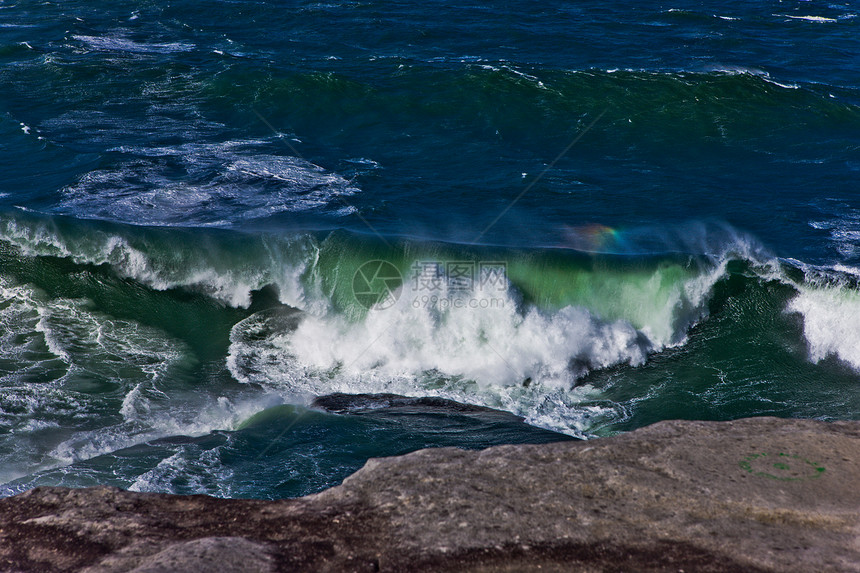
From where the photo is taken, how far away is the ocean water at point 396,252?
11312 millimetres

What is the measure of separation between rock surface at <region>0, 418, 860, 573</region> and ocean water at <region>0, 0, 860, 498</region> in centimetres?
320

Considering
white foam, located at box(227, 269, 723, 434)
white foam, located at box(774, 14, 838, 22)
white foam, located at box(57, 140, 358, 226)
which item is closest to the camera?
white foam, located at box(227, 269, 723, 434)

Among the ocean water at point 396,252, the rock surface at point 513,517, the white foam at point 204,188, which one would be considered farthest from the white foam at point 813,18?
the rock surface at point 513,517

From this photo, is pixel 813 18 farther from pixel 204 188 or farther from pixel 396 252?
pixel 204 188

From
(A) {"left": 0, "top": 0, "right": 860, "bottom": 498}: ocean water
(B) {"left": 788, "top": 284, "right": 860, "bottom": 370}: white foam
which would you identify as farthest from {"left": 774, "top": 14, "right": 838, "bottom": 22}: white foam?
(B) {"left": 788, "top": 284, "right": 860, "bottom": 370}: white foam

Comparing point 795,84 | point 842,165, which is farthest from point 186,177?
point 795,84

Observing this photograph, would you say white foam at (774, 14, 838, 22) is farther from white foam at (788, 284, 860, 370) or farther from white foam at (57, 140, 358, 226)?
white foam at (57, 140, 358, 226)

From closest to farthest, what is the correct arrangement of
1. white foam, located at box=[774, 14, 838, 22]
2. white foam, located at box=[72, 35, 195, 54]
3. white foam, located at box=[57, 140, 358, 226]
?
white foam, located at box=[57, 140, 358, 226] → white foam, located at box=[72, 35, 195, 54] → white foam, located at box=[774, 14, 838, 22]

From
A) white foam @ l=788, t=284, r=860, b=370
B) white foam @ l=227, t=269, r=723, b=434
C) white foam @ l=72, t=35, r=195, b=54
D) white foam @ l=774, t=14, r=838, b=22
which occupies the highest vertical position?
white foam @ l=774, t=14, r=838, b=22

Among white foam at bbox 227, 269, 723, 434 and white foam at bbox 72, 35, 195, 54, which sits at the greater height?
white foam at bbox 72, 35, 195, 54

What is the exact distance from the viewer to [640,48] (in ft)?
81.5

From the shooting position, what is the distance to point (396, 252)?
48.0 feet

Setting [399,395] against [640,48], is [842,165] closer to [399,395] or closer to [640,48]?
[640,48]

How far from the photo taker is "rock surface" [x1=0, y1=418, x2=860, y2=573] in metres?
5.62
